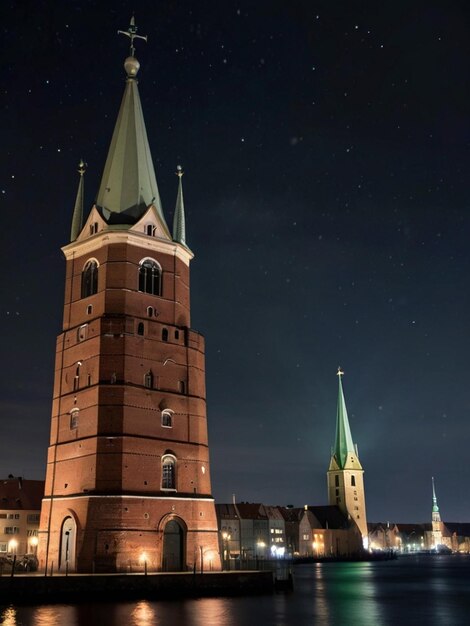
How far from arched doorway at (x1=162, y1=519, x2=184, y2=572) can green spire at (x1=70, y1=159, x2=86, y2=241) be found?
2651 cm

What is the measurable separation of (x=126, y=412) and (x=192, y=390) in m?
7.11

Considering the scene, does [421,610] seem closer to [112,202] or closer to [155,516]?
[155,516]

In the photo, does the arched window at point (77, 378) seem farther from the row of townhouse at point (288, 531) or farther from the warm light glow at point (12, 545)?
the row of townhouse at point (288, 531)

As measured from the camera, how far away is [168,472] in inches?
2352

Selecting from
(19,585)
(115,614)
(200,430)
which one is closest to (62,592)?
(19,585)

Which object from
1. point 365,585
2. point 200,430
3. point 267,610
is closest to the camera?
point 267,610

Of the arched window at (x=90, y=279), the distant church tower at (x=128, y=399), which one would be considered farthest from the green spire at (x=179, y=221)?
the arched window at (x=90, y=279)

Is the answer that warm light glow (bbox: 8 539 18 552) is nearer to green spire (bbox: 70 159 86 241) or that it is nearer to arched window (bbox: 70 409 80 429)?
arched window (bbox: 70 409 80 429)

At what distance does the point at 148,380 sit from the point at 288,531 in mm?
122660

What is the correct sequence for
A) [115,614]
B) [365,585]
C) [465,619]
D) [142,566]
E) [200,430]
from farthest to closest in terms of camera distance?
[365,585] → [200,430] → [142,566] → [465,619] → [115,614]

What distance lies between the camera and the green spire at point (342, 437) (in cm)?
18159

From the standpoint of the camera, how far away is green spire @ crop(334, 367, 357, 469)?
182 m

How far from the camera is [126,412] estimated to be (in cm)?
5828

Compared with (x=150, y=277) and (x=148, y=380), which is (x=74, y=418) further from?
(x=150, y=277)
